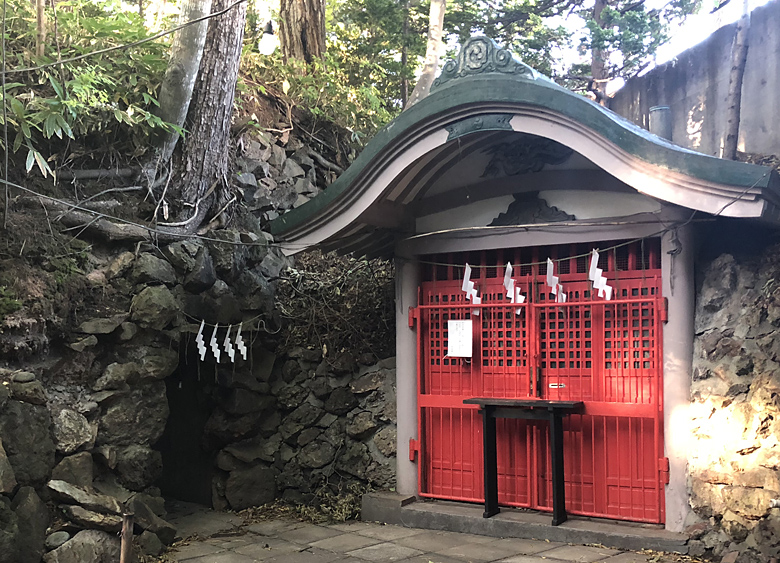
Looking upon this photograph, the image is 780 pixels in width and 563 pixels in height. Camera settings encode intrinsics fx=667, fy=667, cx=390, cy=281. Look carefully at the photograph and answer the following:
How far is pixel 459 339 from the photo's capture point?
739 centimetres

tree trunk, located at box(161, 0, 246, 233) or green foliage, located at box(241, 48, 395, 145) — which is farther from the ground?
green foliage, located at box(241, 48, 395, 145)

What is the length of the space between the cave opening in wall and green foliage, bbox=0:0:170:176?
8.24 feet

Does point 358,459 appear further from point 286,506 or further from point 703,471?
point 703,471

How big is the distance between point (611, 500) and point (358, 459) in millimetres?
2947

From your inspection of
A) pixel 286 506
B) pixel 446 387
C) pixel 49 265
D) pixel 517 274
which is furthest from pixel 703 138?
pixel 49 265

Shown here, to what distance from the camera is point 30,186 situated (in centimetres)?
646

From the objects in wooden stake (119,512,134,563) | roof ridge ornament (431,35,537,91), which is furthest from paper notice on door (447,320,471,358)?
wooden stake (119,512,134,563)

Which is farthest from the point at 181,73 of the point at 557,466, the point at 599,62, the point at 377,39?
the point at 599,62

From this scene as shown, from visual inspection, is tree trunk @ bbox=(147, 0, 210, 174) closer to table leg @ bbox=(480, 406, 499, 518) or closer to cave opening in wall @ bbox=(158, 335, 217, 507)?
cave opening in wall @ bbox=(158, 335, 217, 507)

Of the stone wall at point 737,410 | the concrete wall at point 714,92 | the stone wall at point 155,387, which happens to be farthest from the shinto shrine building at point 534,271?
the concrete wall at point 714,92

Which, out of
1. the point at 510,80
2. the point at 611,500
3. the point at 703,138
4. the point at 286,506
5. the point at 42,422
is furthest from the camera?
the point at 703,138

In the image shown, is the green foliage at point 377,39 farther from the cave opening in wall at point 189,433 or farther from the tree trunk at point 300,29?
the cave opening in wall at point 189,433

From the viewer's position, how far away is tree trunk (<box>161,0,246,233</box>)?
785cm

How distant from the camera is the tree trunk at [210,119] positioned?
785cm
